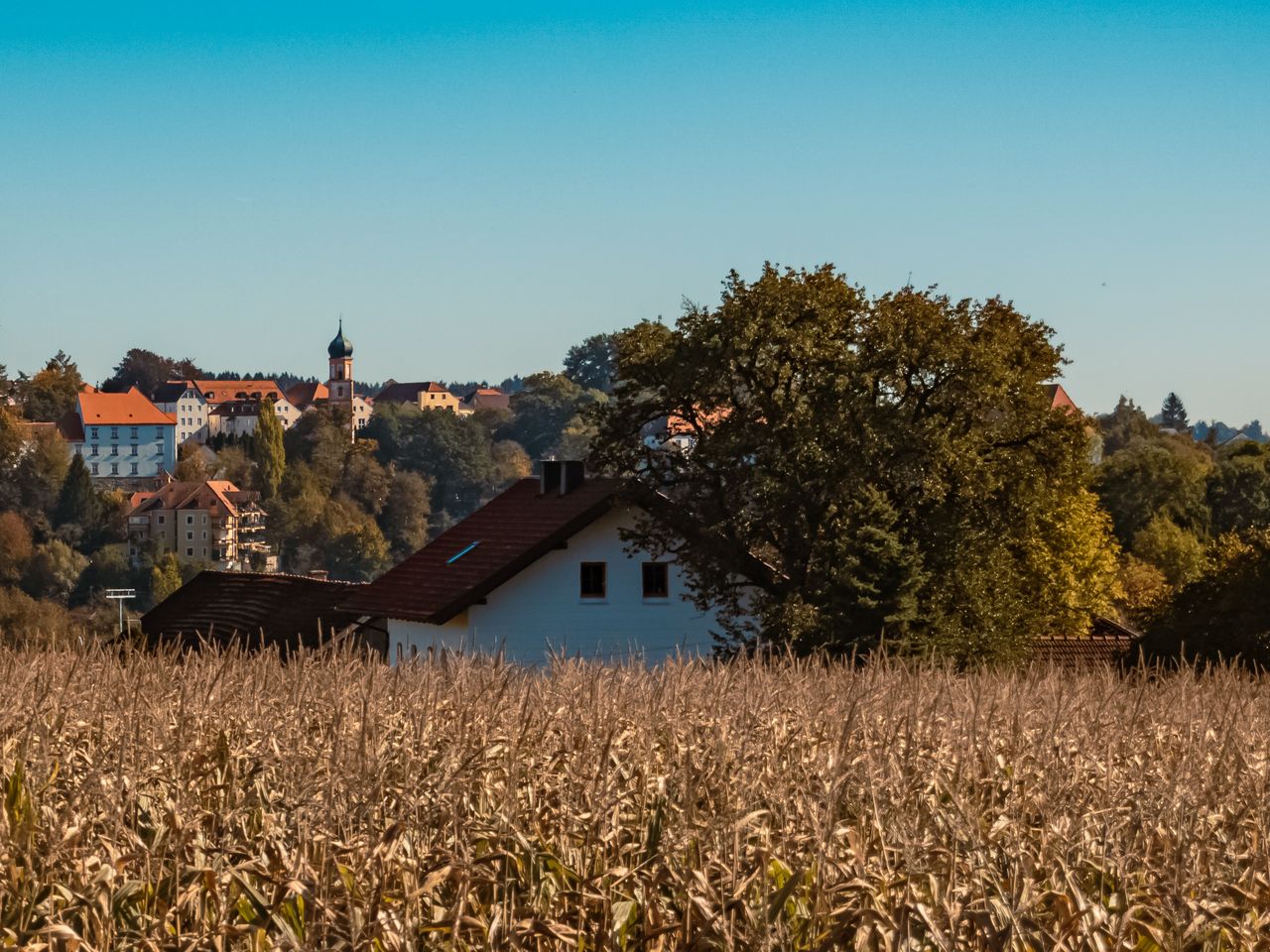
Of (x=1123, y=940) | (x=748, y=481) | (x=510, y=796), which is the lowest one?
(x=1123, y=940)

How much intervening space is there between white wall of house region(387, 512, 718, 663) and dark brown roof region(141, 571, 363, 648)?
286 centimetres

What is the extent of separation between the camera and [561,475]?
38.6 metres

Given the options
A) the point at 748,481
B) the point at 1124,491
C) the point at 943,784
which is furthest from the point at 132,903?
the point at 1124,491

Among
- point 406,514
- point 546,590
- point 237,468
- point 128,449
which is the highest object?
point 128,449

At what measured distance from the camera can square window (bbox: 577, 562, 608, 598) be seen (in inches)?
1414

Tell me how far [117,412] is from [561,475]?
153232 mm

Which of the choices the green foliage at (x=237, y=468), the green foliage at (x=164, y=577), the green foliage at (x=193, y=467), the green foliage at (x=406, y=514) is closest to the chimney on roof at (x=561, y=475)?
the green foliage at (x=164, y=577)

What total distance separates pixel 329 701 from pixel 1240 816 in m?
4.25

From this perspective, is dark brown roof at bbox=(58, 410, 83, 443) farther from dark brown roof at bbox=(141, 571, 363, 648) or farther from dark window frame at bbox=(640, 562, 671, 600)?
dark window frame at bbox=(640, 562, 671, 600)

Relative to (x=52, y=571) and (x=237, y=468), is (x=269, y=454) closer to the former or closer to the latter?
(x=237, y=468)

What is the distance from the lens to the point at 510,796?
5301mm

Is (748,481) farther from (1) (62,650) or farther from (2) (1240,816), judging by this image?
(2) (1240,816)

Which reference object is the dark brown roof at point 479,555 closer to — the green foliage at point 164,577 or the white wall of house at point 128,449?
the green foliage at point 164,577

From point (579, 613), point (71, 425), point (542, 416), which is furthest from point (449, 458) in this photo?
point (579, 613)
